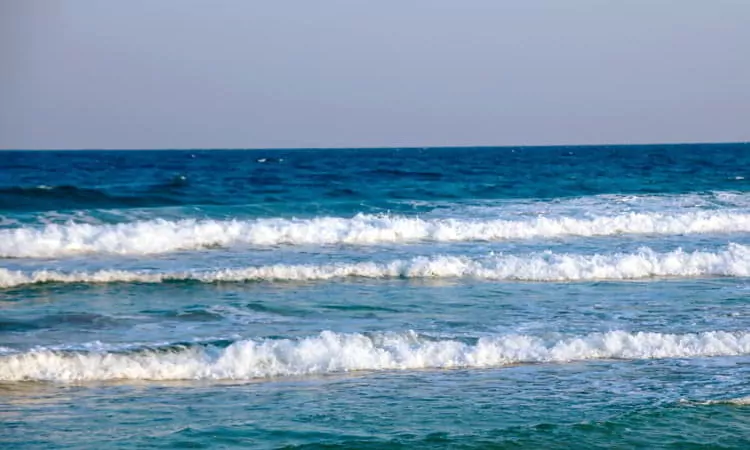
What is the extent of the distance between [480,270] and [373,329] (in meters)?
5.38

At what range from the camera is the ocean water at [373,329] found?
7648mm

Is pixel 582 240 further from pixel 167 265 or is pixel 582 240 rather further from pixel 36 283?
pixel 36 283

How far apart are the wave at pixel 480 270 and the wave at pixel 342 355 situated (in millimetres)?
5502

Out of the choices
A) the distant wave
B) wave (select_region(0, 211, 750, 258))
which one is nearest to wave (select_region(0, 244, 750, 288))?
wave (select_region(0, 211, 750, 258))

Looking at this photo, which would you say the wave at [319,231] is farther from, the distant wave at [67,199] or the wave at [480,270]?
the distant wave at [67,199]

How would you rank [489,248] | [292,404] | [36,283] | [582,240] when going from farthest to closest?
[582,240] < [489,248] < [36,283] < [292,404]

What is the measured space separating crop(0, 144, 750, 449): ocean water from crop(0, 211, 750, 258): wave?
64 millimetres

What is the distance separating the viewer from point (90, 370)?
9438 mm

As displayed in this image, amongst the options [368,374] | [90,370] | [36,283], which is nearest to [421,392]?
[368,374]

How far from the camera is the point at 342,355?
10016mm

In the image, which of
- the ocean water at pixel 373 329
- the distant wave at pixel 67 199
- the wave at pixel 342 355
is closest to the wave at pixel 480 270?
the ocean water at pixel 373 329

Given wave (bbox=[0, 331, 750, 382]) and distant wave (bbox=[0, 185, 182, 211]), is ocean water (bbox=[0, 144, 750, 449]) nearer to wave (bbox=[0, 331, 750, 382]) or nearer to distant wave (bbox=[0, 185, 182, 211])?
wave (bbox=[0, 331, 750, 382])

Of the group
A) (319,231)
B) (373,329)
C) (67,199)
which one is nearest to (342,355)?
(373,329)

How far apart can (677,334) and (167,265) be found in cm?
952
